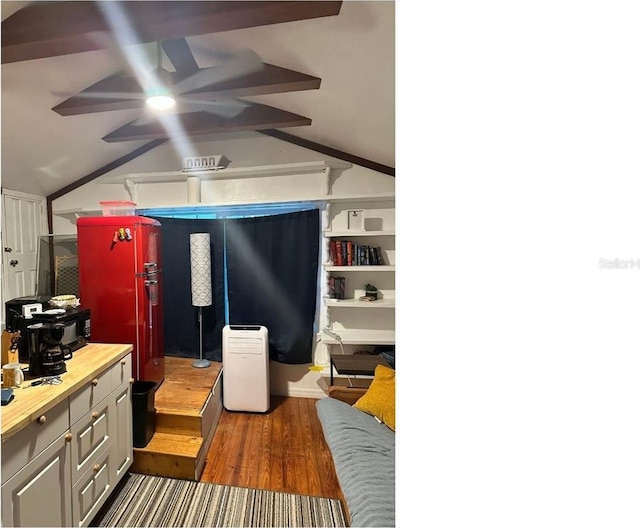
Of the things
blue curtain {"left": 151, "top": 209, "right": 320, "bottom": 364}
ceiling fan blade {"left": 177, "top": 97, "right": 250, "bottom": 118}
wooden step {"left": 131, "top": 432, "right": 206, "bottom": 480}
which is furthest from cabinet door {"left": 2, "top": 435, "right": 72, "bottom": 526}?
ceiling fan blade {"left": 177, "top": 97, "right": 250, "bottom": 118}

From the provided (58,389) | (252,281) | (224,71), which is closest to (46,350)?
(58,389)

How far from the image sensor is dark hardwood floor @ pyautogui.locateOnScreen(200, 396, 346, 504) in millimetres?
1927

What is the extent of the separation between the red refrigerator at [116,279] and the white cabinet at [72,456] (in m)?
0.51

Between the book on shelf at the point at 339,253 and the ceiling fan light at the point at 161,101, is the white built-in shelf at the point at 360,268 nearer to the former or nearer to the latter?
the book on shelf at the point at 339,253

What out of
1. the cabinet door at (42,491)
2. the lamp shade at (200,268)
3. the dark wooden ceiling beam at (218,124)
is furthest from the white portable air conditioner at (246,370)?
the dark wooden ceiling beam at (218,124)

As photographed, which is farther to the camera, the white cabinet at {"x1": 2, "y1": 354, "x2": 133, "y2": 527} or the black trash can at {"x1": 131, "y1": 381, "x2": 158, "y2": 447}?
the black trash can at {"x1": 131, "y1": 381, "x2": 158, "y2": 447}

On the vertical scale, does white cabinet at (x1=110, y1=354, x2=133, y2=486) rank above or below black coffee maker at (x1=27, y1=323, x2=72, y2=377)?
below

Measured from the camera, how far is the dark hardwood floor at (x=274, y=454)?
193 cm

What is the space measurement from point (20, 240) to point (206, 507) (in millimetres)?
2841

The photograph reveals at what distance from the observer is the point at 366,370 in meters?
2.48

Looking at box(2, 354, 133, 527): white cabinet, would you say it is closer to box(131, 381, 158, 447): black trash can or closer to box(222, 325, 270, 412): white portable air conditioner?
box(131, 381, 158, 447): black trash can
